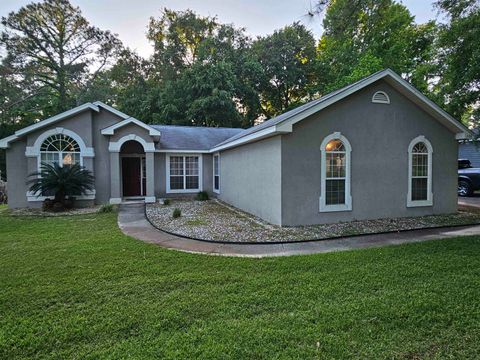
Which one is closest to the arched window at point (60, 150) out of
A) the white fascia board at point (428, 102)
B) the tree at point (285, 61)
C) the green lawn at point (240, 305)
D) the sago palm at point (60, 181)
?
the sago palm at point (60, 181)

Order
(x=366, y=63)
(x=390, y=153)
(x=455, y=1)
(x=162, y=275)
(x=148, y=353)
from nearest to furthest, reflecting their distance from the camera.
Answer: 1. (x=148, y=353)
2. (x=162, y=275)
3. (x=455, y=1)
4. (x=390, y=153)
5. (x=366, y=63)

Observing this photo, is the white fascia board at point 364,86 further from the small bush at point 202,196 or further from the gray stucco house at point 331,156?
the small bush at point 202,196

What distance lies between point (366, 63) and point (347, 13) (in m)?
16.8

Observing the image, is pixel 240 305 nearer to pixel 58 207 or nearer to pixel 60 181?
pixel 60 181

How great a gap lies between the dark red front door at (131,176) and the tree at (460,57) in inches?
567

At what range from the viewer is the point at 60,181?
10445mm

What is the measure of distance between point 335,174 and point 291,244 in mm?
3123

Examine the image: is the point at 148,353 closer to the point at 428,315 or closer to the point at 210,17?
the point at 428,315

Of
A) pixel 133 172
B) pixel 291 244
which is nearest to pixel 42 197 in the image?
pixel 133 172

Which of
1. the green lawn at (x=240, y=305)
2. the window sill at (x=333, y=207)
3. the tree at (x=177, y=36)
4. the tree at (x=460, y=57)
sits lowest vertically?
the green lawn at (x=240, y=305)

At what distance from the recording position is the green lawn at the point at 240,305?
2.47m

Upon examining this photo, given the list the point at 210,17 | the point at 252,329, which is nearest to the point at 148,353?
Result: the point at 252,329

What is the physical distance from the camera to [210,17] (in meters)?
29.1

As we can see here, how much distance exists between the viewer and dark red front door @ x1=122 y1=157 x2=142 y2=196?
579 inches
